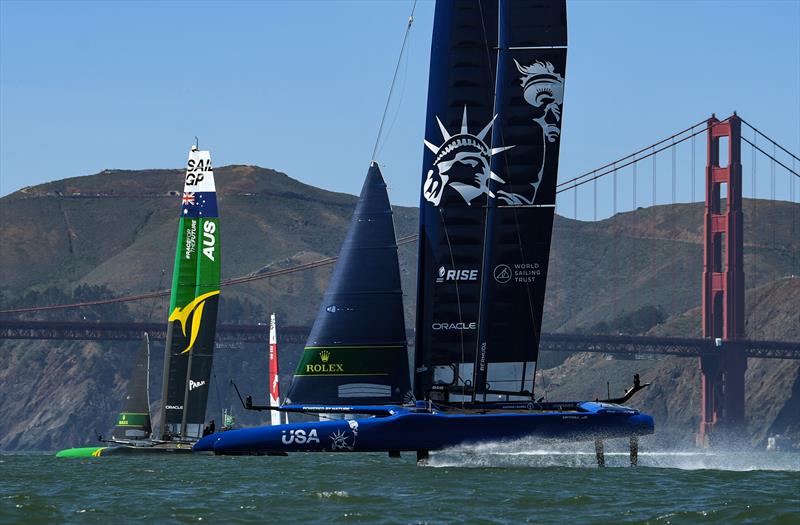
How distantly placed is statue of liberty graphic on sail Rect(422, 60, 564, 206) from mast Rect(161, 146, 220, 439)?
13.8m

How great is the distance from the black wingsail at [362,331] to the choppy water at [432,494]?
127cm

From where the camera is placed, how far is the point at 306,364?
25562mm

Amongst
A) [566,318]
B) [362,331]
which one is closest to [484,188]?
[362,331]

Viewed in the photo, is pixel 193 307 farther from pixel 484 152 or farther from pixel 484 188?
pixel 484 152

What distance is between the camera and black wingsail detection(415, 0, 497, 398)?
23.4 m

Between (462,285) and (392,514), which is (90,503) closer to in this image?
(392,514)

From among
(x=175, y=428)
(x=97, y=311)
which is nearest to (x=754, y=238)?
(x=97, y=311)

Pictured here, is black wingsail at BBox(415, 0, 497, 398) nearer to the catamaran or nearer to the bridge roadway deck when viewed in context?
the catamaran

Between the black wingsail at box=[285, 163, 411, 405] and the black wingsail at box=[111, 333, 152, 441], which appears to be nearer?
the black wingsail at box=[285, 163, 411, 405]

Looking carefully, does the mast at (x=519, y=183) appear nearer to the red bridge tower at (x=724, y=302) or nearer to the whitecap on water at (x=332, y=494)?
the whitecap on water at (x=332, y=494)

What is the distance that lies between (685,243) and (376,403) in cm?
16499

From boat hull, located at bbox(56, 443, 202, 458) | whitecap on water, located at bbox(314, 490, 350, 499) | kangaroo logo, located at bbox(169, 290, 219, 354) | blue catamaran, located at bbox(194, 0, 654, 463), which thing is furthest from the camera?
kangaroo logo, located at bbox(169, 290, 219, 354)

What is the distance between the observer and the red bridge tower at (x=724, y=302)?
267 ft

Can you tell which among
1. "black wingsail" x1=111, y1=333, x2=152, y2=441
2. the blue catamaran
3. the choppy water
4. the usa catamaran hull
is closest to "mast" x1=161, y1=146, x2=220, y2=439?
"black wingsail" x1=111, y1=333, x2=152, y2=441
